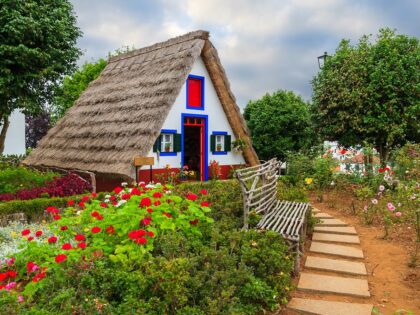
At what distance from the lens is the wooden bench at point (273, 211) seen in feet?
17.8

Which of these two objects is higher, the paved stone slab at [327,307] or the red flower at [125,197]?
the red flower at [125,197]

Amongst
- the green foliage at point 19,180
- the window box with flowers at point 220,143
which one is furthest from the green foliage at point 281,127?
the green foliage at point 19,180

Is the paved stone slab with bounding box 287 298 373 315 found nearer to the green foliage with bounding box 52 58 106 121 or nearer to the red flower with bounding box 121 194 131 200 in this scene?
the red flower with bounding box 121 194 131 200

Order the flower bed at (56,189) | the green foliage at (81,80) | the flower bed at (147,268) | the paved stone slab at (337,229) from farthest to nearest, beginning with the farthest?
the green foliage at (81,80) → the flower bed at (56,189) → the paved stone slab at (337,229) → the flower bed at (147,268)

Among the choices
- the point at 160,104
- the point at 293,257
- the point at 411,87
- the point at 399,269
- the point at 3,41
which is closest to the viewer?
the point at 293,257

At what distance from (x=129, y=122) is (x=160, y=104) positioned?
1213mm

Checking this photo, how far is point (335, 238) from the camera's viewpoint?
7.17m

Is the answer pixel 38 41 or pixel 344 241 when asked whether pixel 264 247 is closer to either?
pixel 344 241

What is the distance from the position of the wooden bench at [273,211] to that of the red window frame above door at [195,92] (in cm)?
556

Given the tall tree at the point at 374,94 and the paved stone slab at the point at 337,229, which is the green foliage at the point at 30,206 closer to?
the paved stone slab at the point at 337,229

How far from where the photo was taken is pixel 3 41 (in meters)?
14.4

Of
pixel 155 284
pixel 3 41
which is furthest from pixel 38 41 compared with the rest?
pixel 155 284

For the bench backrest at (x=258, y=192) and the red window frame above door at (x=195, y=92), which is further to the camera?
the red window frame above door at (x=195, y=92)

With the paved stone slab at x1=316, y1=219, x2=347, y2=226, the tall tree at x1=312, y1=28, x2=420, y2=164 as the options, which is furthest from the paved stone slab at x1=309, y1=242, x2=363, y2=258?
the tall tree at x1=312, y1=28, x2=420, y2=164
